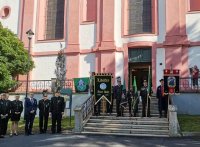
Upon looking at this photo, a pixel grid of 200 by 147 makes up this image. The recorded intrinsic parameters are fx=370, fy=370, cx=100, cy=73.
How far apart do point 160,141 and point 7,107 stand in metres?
6.62

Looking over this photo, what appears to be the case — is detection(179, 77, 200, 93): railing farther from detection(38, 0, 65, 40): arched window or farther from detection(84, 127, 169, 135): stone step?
detection(38, 0, 65, 40): arched window

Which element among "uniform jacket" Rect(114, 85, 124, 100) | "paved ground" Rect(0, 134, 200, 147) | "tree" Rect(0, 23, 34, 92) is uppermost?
"tree" Rect(0, 23, 34, 92)

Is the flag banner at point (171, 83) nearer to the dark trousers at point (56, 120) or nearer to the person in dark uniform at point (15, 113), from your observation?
the dark trousers at point (56, 120)

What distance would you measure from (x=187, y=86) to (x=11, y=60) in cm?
1170

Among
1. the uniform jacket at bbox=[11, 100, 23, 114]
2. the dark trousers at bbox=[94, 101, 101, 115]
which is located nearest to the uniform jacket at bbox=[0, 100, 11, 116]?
the uniform jacket at bbox=[11, 100, 23, 114]

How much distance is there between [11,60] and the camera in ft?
81.9

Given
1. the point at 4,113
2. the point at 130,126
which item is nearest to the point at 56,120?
the point at 4,113

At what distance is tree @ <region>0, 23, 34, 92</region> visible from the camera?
23.9 metres

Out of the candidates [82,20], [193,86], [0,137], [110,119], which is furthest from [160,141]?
[82,20]

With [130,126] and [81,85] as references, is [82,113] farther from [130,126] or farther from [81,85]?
[81,85]

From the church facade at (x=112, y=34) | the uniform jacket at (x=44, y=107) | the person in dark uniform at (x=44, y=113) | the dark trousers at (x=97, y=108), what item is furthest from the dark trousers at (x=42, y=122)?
the church facade at (x=112, y=34)

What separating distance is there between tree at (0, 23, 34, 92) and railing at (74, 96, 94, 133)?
7879 mm

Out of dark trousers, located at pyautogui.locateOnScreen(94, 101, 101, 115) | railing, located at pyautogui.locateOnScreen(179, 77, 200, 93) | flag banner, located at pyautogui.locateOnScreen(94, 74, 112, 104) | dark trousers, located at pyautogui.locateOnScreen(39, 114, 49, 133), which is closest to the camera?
dark trousers, located at pyautogui.locateOnScreen(39, 114, 49, 133)

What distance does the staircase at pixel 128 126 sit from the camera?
50.6ft
